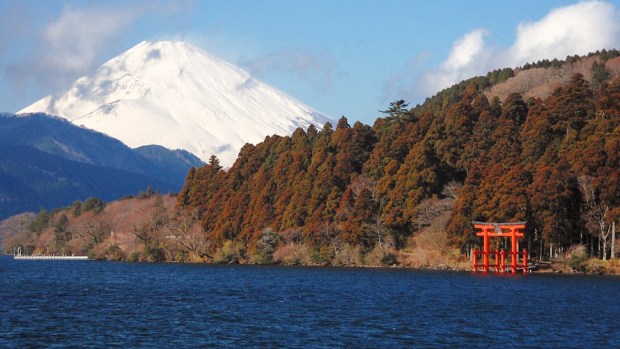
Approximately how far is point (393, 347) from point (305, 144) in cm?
6473

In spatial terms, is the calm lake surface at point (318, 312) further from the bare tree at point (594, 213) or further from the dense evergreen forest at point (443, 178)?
the dense evergreen forest at point (443, 178)

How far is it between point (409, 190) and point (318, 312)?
1421 inches

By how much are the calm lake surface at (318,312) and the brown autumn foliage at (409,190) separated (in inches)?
252

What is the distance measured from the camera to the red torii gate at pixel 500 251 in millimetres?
61562

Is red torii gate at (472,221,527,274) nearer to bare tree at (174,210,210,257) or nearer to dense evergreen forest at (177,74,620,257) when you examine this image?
dense evergreen forest at (177,74,620,257)

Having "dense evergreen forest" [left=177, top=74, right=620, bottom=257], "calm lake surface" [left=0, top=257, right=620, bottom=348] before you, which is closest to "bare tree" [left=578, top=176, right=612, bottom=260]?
"dense evergreen forest" [left=177, top=74, right=620, bottom=257]

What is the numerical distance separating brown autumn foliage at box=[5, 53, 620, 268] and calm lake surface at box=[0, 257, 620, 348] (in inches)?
252

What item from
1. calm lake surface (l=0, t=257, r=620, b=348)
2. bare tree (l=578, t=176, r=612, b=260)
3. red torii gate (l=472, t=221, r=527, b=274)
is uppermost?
bare tree (l=578, t=176, r=612, b=260)

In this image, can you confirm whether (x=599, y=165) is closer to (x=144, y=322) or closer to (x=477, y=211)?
(x=477, y=211)

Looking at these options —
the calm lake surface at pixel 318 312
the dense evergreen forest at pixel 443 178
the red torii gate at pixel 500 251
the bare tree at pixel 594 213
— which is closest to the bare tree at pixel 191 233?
the dense evergreen forest at pixel 443 178

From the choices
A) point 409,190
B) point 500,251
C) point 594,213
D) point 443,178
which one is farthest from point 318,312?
→ point 443,178

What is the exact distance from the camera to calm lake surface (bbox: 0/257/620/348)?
3009cm

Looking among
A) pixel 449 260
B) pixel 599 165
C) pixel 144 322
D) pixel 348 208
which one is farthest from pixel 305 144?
pixel 144 322

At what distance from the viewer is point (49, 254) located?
132625 millimetres
